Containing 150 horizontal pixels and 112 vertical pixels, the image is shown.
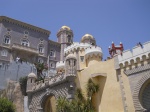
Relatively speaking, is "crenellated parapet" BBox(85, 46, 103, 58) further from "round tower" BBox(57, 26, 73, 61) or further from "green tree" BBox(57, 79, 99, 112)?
"round tower" BBox(57, 26, 73, 61)

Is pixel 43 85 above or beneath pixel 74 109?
above

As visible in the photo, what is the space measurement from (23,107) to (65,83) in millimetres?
10698

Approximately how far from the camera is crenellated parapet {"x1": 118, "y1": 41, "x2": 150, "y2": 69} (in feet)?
59.6

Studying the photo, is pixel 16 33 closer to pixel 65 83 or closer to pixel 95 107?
pixel 65 83

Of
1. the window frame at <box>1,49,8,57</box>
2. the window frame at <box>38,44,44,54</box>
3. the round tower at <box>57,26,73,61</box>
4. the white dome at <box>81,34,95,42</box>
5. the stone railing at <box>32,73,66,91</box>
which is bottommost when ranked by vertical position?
the stone railing at <box>32,73,66,91</box>

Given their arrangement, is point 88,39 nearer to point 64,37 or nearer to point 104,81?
point 64,37

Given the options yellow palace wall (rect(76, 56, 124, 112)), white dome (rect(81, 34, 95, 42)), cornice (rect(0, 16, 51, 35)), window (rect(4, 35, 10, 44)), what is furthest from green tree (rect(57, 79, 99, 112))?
cornice (rect(0, 16, 51, 35))

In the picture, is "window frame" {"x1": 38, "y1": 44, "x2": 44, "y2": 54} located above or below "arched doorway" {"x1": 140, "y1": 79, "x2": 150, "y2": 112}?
above

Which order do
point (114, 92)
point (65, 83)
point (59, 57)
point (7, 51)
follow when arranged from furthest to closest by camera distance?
point (59, 57) < point (7, 51) < point (65, 83) < point (114, 92)

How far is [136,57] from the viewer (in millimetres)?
18734

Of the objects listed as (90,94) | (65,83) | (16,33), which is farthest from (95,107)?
(16,33)

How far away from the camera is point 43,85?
27.5 metres

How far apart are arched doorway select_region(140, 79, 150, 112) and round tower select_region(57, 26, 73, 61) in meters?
38.0

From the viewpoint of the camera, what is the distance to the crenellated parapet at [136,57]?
18.2 metres
